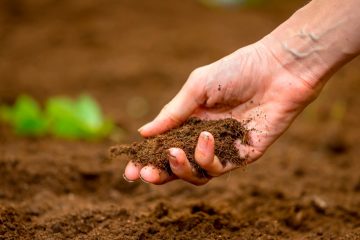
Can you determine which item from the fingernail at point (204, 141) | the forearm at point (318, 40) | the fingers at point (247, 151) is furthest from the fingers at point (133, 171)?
the forearm at point (318, 40)

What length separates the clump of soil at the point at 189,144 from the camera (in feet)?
6.08

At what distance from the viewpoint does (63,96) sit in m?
4.04

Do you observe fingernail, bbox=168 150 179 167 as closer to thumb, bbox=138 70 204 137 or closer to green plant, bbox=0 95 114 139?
thumb, bbox=138 70 204 137

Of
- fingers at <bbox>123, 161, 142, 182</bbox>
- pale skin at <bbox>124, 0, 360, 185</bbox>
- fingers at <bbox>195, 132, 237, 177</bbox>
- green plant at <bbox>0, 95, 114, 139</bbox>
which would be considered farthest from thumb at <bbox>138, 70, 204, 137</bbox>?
green plant at <bbox>0, 95, 114, 139</bbox>

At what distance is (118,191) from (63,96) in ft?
5.41

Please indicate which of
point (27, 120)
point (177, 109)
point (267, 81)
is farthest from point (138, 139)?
point (267, 81)

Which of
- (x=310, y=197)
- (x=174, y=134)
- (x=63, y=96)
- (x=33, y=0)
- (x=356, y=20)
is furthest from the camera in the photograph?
(x=33, y=0)

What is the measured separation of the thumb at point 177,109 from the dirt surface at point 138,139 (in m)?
0.34

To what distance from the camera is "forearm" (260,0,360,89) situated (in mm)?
1856

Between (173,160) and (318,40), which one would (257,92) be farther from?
(173,160)

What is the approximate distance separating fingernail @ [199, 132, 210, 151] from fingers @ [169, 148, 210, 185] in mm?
67

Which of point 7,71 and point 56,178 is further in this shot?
point 7,71

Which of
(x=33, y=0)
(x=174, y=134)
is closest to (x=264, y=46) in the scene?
(x=174, y=134)

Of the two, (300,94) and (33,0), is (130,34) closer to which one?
(33,0)
